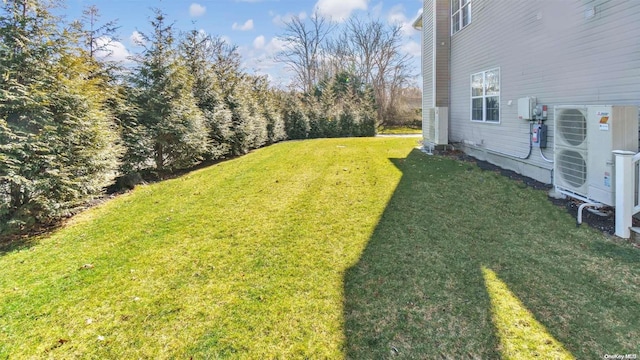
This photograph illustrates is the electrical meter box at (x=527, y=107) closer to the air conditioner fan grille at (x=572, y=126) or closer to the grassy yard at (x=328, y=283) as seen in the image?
the grassy yard at (x=328, y=283)

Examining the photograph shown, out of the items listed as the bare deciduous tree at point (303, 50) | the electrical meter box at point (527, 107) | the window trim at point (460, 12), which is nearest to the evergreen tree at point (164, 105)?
the electrical meter box at point (527, 107)

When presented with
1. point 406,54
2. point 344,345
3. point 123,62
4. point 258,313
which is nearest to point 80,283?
point 258,313

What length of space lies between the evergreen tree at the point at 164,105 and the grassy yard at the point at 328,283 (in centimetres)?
315

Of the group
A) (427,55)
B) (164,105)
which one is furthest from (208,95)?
(427,55)

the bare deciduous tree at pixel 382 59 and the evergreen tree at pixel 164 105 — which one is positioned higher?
the bare deciduous tree at pixel 382 59

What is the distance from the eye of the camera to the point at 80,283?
10.5ft

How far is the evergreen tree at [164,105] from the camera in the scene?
26.0 feet

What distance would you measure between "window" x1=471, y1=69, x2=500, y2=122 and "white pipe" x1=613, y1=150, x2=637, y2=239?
4518 millimetres

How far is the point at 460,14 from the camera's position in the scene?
9.87m

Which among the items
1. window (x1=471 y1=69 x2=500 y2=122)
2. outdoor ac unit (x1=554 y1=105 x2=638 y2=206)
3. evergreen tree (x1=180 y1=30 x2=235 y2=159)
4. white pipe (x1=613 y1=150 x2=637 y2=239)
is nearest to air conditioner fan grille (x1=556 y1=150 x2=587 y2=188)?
outdoor ac unit (x1=554 y1=105 x2=638 y2=206)

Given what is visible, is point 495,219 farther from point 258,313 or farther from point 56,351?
point 56,351

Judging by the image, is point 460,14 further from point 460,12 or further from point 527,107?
point 527,107

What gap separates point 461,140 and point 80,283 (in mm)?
9806

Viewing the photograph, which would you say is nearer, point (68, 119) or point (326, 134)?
point (68, 119)
